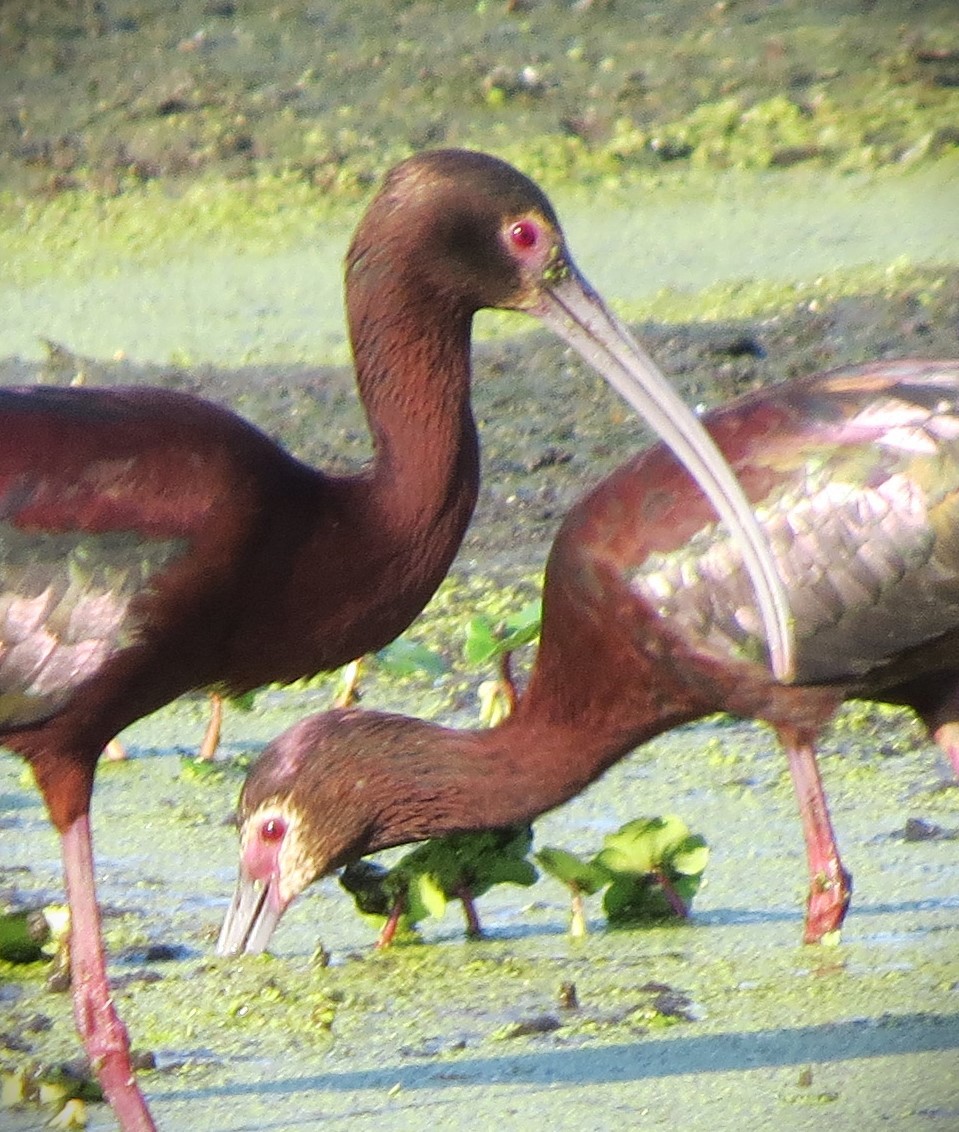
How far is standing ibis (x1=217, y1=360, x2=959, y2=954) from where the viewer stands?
5.59m

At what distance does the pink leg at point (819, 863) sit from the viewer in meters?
5.54

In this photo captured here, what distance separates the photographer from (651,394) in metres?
4.94

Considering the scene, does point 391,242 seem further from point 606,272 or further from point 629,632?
point 606,272

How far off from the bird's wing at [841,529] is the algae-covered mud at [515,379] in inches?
23.1

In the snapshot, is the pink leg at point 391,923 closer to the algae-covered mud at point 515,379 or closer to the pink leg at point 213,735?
the algae-covered mud at point 515,379

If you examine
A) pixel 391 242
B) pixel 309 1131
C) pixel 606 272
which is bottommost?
pixel 309 1131

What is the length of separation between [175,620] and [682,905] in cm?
149

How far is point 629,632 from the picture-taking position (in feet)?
18.7

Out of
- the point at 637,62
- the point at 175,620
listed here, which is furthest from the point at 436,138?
the point at 175,620

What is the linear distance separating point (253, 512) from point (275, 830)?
38.9 inches

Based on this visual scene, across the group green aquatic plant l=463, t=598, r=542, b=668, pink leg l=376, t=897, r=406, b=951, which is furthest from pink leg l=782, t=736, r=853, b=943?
pink leg l=376, t=897, r=406, b=951

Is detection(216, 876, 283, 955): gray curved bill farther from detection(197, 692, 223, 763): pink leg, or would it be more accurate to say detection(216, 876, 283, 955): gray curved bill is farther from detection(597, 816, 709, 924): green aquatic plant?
detection(197, 692, 223, 763): pink leg

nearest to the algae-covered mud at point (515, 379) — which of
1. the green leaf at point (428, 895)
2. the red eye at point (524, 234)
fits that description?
the green leaf at point (428, 895)

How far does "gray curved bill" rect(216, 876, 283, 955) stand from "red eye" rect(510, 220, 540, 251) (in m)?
1.49
